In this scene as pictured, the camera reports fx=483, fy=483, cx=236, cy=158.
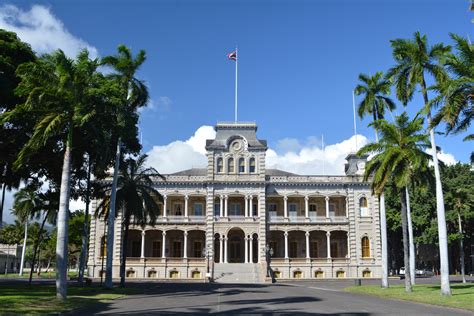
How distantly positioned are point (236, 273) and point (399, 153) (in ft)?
83.2

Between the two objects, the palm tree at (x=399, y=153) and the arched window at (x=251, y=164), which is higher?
the arched window at (x=251, y=164)

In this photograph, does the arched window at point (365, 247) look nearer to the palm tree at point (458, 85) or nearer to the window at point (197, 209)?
the window at point (197, 209)

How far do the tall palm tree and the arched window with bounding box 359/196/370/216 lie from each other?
1528 inches

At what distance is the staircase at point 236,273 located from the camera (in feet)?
162

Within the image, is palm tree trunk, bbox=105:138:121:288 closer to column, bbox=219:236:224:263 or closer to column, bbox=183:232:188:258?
column, bbox=219:236:224:263

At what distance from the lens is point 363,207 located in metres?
56.6

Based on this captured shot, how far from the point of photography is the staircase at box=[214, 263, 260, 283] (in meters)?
49.3

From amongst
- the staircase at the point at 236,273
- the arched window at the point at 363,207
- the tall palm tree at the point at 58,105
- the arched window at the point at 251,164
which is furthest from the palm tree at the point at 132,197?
the arched window at the point at 363,207

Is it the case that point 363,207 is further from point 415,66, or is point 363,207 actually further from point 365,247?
point 415,66

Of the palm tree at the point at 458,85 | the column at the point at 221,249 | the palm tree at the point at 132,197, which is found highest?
the palm tree at the point at 458,85

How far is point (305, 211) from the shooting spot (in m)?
57.5

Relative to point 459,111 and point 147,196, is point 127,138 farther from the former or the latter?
point 459,111

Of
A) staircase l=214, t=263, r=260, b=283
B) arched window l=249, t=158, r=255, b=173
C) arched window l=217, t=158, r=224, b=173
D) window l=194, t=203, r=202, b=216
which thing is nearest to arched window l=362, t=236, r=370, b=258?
staircase l=214, t=263, r=260, b=283

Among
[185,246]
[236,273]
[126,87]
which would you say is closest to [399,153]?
[126,87]
